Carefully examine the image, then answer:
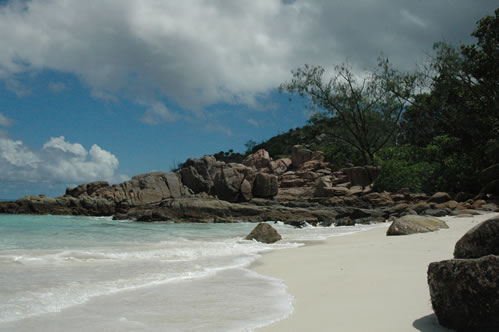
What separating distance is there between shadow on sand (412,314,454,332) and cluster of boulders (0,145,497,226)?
54.7ft

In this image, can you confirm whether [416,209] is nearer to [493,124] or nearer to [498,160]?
[498,160]

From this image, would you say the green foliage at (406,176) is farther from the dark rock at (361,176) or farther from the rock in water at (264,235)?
the rock in water at (264,235)

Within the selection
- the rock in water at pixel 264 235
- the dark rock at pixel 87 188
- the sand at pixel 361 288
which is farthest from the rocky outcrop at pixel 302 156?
the sand at pixel 361 288

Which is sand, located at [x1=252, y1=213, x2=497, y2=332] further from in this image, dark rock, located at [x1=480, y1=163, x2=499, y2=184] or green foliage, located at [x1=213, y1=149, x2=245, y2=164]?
green foliage, located at [x1=213, y1=149, x2=245, y2=164]

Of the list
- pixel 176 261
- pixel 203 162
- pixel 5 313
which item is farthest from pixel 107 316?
pixel 203 162

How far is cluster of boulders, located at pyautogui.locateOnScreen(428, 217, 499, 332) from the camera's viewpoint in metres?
2.41

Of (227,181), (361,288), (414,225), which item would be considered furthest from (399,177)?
(361,288)

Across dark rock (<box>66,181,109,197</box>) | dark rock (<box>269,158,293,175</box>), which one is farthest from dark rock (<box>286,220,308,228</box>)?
dark rock (<box>269,158,293,175</box>)

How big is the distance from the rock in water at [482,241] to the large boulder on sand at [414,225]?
7.01 metres

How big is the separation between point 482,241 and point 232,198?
29.7 m

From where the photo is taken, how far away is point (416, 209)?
19.8 meters

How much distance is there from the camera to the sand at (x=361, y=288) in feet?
9.74

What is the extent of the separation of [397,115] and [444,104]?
851 centimetres

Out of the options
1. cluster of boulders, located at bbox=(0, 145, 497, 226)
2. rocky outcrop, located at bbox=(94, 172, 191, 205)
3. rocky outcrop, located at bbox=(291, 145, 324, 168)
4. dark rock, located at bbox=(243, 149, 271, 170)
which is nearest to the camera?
cluster of boulders, located at bbox=(0, 145, 497, 226)
